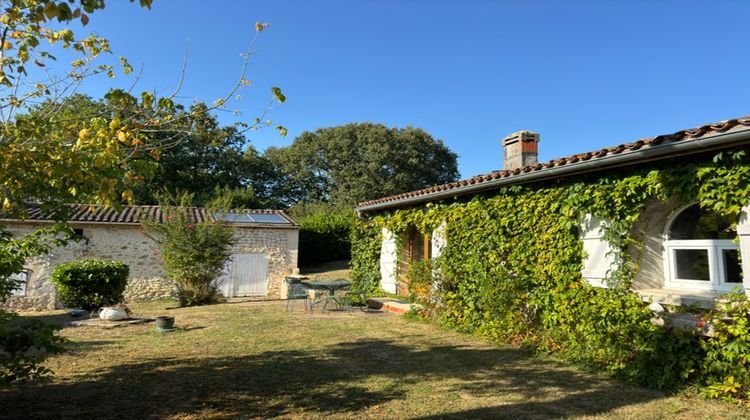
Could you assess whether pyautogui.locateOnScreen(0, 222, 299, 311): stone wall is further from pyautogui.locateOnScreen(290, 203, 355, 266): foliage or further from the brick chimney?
the brick chimney

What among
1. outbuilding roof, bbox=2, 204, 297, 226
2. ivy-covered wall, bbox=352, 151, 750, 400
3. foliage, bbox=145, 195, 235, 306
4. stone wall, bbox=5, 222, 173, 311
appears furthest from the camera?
outbuilding roof, bbox=2, 204, 297, 226

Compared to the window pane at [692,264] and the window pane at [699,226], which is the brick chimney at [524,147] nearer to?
the window pane at [699,226]

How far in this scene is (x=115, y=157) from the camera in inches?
151

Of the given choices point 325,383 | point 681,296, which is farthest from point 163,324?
point 681,296

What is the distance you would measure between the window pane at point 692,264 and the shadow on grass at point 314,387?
1.65m

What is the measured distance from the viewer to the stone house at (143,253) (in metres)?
14.5

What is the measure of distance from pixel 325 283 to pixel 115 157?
7.32 m

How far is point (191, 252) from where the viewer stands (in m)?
12.9

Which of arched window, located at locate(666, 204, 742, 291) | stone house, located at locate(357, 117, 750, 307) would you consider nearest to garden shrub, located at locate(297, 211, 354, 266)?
stone house, located at locate(357, 117, 750, 307)

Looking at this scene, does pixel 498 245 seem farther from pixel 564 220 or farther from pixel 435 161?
pixel 435 161

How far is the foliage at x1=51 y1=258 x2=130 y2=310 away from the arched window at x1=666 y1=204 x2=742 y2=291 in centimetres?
1312

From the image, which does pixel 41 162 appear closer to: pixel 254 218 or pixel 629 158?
pixel 629 158

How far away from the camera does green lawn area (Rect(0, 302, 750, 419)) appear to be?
13.5 ft

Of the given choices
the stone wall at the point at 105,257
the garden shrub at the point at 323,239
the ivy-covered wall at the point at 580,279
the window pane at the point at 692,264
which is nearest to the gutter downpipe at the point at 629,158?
→ the ivy-covered wall at the point at 580,279
